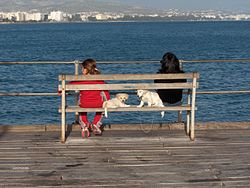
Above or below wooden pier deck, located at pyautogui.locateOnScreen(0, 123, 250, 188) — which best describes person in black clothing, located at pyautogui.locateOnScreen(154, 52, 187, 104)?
above

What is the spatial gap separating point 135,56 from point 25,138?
167 feet

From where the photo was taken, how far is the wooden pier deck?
20.3 feet

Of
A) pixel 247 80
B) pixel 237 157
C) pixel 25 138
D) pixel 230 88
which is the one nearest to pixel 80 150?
pixel 25 138

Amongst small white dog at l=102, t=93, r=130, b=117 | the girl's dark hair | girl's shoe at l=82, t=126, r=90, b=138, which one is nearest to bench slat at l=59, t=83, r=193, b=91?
small white dog at l=102, t=93, r=130, b=117

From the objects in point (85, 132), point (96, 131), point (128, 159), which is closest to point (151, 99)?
point (96, 131)

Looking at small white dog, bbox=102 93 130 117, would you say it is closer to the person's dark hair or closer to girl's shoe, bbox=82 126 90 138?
girl's shoe, bbox=82 126 90 138

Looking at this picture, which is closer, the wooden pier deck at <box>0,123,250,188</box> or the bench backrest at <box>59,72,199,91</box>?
the wooden pier deck at <box>0,123,250,188</box>

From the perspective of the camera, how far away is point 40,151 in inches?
296

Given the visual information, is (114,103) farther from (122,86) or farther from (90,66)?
(90,66)

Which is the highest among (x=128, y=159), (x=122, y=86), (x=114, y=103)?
(x=122, y=86)

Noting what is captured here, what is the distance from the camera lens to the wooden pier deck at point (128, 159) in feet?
20.3

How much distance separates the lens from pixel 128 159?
711cm

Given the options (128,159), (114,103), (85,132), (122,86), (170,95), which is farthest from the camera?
(170,95)

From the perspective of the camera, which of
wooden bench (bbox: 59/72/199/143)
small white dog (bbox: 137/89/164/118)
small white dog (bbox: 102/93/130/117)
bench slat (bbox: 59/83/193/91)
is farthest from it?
small white dog (bbox: 137/89/164/118)
